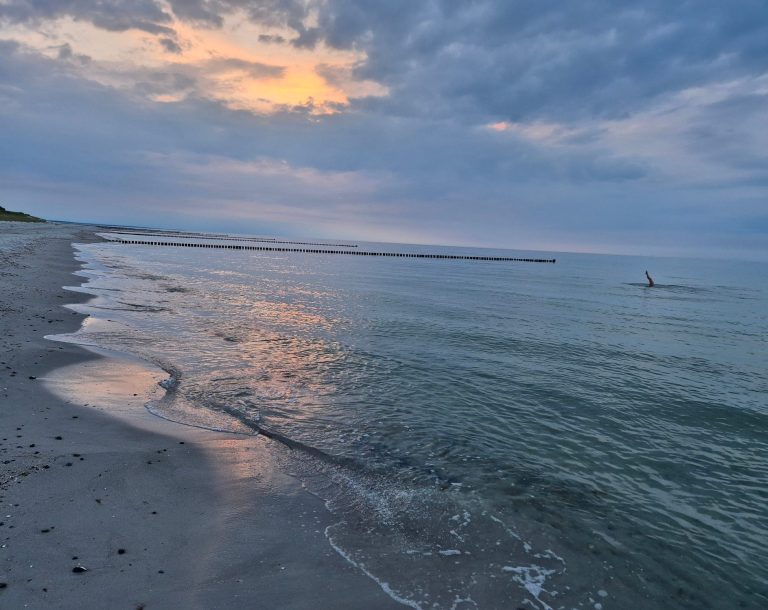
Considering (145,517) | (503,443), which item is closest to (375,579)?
(145,517)

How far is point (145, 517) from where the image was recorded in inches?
244

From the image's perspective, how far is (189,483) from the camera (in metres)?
7.30

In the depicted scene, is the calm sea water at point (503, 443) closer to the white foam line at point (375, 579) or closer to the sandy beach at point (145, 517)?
the white foam line at point (375, 579)

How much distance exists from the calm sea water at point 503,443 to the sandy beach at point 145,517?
0.61m

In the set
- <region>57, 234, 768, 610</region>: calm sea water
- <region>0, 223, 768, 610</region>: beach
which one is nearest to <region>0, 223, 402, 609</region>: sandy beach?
<region>0, 223, 768, 610</region>: beach

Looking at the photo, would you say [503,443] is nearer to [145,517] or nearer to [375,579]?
[375,579]

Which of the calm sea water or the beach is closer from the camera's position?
the beach

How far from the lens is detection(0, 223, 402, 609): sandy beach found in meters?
4.89

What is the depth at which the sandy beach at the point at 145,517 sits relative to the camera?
4887 millimetres

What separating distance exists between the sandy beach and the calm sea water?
0.61 meters

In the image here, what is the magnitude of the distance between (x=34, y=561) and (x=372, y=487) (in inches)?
189

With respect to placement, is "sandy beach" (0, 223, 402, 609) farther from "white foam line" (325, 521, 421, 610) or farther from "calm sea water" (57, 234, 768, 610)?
"calm sea water" (57, 234, 768, 610)

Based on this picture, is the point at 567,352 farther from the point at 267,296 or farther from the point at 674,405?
the point at 267,296

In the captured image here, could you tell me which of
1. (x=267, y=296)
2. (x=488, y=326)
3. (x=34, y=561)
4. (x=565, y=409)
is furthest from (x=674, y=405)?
(x=267, y=296)
